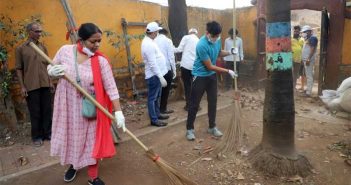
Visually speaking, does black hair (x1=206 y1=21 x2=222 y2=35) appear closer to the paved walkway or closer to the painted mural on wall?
the painted mural on wall

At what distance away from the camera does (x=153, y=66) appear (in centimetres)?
518

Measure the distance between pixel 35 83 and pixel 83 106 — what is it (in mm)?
2130

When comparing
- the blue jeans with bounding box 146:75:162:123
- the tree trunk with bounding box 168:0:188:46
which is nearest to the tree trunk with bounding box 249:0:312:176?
the blue jeans with bounding box 146:75:162:123

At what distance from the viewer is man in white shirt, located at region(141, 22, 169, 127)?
5191 mm

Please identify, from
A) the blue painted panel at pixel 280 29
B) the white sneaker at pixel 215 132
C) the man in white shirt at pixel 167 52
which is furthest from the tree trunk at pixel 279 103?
the man in white shirt at pixel 167 52

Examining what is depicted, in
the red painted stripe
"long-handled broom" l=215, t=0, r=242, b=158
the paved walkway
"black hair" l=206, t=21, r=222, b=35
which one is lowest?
the paved walkway

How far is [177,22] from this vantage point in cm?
771

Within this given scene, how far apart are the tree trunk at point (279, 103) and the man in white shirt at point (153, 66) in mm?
2134

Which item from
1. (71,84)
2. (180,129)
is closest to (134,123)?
(180,129)

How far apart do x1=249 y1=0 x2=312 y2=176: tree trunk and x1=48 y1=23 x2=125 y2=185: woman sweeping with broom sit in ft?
6.40

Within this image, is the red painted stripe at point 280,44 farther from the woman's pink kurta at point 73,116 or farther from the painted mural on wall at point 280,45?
the woman's pink kurta at point 73,116

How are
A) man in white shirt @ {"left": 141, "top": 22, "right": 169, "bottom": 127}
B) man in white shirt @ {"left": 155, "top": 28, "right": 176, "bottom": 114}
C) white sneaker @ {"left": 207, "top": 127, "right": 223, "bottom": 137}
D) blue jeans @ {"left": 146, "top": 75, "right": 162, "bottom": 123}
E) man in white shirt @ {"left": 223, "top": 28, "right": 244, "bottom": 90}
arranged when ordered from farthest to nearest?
man in white shirt @ {"left": 223, "top": 28, "right": 244, "bottom": 90}, man in white shirt @ {"left": 155, "top": 28, "right": 176, "bottom": 114}, blue jeans @ {"left": 146, "top": 75, "right": 162, "bottom": 123}, man in white shirt @ {"left": 141, "top": 22, "right": 169, "bottom": 127}, white sneaker @ {"left": 207, "top": 127, "right": 223, "bottom": 137}

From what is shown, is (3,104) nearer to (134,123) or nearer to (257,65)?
(134,123)

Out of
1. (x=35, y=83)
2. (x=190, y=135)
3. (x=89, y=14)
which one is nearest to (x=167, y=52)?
(x=190, y=135)
